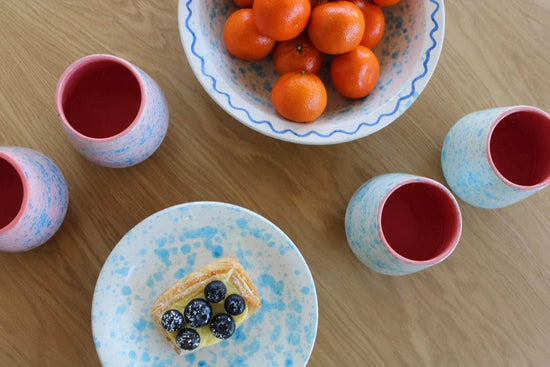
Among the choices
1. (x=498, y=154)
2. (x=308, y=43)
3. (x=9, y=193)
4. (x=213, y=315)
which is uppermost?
(x=308, y=43)

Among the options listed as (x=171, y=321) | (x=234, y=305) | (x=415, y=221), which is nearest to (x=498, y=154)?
(x=415, y=221)

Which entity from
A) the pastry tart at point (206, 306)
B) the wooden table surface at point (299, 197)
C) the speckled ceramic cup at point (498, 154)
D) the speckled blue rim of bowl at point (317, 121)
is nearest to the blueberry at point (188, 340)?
the pastry tart at point (206, 306)

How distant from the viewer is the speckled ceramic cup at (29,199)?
26.6 inches

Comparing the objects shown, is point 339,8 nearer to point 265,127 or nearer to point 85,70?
point 265,127

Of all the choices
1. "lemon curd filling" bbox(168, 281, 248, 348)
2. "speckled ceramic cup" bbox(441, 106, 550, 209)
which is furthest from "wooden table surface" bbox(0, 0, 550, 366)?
"lemon curd filling" bbox(168, 281, 248, 348)

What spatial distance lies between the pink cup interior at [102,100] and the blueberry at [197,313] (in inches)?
13.0

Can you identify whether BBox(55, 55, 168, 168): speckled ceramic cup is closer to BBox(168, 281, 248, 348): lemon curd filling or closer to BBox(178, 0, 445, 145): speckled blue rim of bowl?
BBox(178, 0, 445, 145): speckled blue rim of bowl

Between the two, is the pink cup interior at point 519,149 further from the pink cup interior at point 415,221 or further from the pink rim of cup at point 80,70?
the pink rim of cup at point 80,70

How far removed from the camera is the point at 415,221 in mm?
812

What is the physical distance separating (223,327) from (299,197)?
285 millimetres

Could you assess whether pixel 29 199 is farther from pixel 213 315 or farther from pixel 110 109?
pixel 213 315

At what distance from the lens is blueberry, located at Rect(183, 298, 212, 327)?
0.72 meters

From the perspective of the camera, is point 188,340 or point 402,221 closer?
point 188,340

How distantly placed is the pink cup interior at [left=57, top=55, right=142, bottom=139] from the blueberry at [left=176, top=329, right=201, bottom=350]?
36 cm
